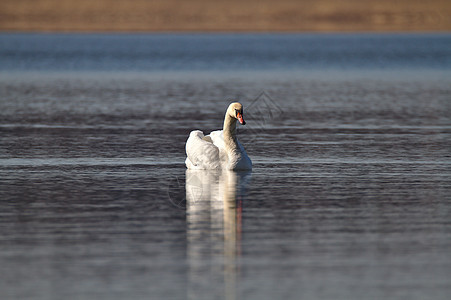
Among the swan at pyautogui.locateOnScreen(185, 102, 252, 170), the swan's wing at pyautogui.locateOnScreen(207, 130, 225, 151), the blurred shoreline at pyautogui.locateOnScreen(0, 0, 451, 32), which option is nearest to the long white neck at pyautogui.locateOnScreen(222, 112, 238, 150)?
the swan at pyautogui.locateOnScreen(185, 102, 252, 170)

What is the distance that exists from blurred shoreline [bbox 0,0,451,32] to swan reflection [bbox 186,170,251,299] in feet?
422

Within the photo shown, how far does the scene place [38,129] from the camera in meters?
22.9

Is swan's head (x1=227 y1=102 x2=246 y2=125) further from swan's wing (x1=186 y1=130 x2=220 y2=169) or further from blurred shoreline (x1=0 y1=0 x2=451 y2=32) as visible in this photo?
blurred shoreline (x1=0 y1=0 x2=451 y2=32)

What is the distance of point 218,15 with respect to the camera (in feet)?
503

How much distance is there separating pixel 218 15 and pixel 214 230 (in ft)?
472

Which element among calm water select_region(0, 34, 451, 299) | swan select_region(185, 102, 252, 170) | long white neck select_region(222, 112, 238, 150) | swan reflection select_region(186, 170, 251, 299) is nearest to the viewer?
swan reflection select_region(186, 170, 251, 299)

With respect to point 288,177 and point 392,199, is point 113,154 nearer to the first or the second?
point 288,177

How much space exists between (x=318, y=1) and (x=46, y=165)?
14026 centimetres

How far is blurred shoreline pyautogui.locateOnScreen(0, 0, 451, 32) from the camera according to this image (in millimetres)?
146875

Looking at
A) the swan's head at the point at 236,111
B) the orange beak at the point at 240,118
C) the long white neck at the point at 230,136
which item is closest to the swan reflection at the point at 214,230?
the long white neck at the point at 230,136

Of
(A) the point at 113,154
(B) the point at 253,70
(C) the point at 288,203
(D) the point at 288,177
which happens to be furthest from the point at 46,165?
(B) the point at 253,70

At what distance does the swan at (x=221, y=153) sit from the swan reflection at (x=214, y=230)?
0.48 feet

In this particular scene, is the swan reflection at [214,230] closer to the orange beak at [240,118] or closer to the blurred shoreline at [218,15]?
the orange beak at [240,118]

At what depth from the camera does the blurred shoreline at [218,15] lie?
146875 mm
